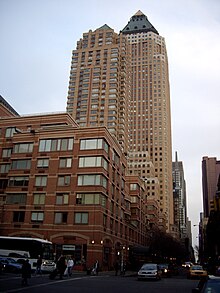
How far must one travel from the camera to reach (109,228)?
52.2 m

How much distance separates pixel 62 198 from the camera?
49719 millimetres

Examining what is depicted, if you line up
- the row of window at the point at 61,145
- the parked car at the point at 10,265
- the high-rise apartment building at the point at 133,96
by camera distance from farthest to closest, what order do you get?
the high-rise apartment building at the point at 133,96
the row of window at the point at 61,145
the parked car at the point at 10,265

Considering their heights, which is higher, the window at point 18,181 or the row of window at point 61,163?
the row of window at point 61,163

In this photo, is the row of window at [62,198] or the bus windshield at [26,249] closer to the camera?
the bus windshield at [26,249]

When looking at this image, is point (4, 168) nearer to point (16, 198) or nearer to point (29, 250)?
point (16, 198)

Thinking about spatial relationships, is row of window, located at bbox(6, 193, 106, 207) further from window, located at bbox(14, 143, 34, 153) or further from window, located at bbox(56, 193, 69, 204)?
window, located at bbox(14, 143, 34, 153)

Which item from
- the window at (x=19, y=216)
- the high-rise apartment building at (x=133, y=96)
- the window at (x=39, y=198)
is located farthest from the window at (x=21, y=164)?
the high-rise apartment building at (x=133, y=96)

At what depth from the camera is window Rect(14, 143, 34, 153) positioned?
54438 mm

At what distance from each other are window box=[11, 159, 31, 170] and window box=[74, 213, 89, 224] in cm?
1194

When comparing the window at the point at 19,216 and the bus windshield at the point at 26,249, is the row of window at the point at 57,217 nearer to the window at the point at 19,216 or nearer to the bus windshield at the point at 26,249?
the window at the point at 19,216

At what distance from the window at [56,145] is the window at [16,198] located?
7.74 meters

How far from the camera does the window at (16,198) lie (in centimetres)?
5178

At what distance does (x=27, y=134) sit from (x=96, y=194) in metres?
16.5

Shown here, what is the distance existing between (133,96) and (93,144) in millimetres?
119312
